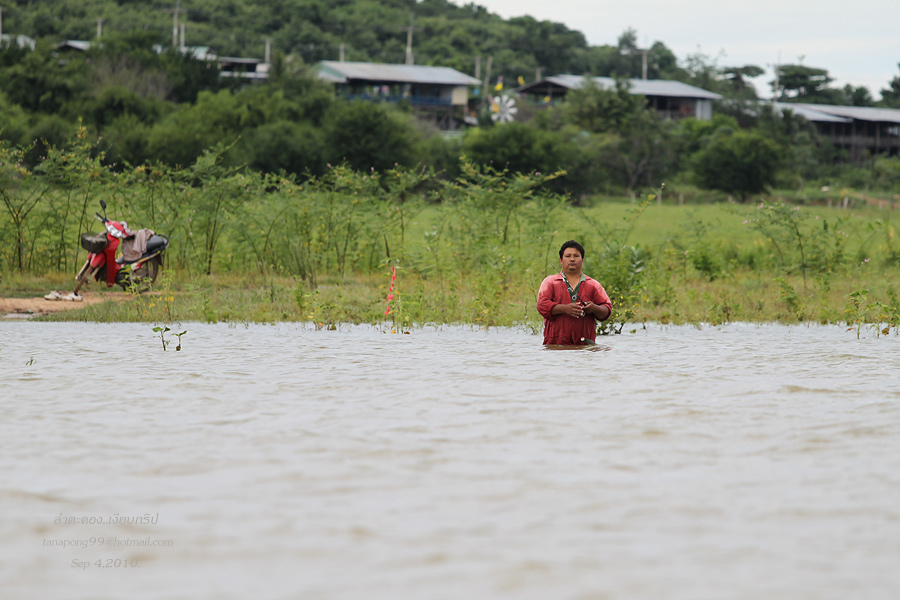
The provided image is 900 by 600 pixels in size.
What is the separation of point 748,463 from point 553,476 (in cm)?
110

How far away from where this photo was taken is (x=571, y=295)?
9.25m

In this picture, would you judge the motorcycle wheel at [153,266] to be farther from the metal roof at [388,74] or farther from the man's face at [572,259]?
the metal roof at [388,74]

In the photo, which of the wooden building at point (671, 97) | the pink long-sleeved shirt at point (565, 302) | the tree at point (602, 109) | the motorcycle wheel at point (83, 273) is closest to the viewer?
the pink long-sleeved shirt at point (565, 302)

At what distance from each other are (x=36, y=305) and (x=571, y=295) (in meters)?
7.48

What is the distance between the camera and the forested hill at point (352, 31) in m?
73.0

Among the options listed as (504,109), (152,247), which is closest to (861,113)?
(504,109)

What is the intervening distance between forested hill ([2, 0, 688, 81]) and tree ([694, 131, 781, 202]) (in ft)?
118

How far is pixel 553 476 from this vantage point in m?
5.23

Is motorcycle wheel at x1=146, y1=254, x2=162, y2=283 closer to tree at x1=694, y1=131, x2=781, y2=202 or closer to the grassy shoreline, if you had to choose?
the grassy shoreline

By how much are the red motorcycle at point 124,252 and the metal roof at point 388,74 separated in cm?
5199

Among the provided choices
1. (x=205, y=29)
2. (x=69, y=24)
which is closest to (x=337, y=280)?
(x=69, y=24)

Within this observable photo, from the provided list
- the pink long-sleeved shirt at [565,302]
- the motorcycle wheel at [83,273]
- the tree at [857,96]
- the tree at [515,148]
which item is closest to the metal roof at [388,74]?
the tree at [515,148]

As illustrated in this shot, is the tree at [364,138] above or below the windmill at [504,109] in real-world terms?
below

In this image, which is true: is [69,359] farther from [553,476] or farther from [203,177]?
[203,177]
